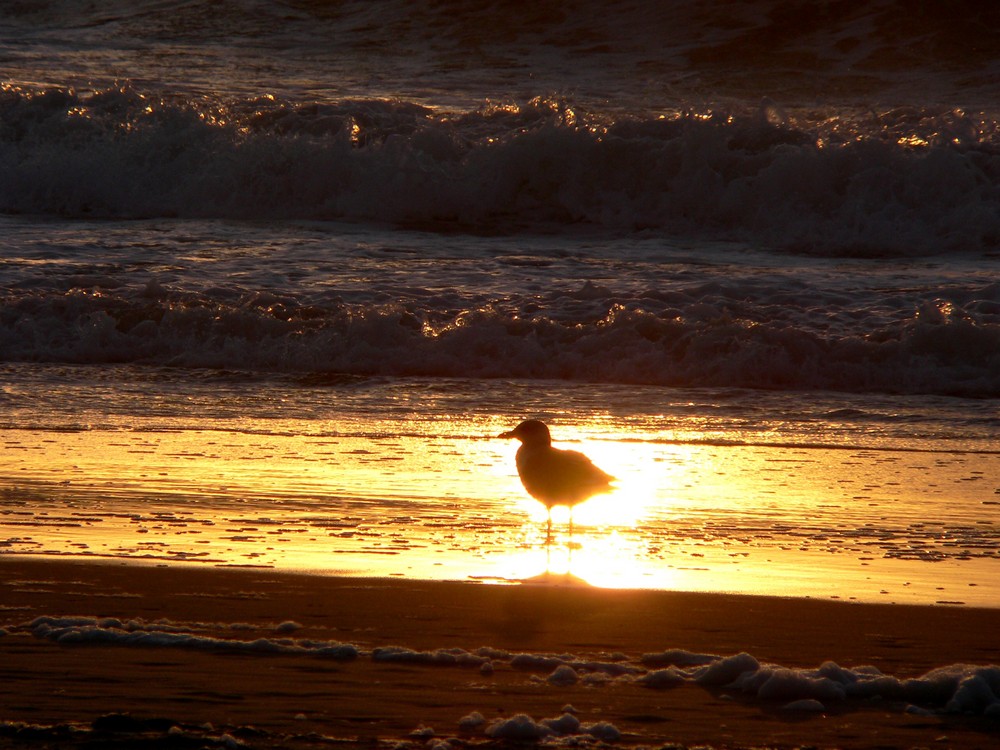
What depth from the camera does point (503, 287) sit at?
12156 mm

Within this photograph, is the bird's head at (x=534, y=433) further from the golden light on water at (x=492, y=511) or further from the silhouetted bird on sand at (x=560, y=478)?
the golden light on water at (x=492, y=511)

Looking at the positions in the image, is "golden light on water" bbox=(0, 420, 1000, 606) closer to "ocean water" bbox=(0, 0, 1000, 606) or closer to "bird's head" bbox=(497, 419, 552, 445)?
"ocean water" bbox=(0, 0, 1000, 606)

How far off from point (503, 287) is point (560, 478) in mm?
6794

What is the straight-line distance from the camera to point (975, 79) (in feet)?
66.5

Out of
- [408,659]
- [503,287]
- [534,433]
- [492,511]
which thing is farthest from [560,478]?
[503,287]

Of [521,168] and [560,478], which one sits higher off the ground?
[521,168]

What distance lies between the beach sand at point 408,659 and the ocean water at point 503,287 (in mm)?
365

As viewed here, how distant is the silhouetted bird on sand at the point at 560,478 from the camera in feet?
17.9

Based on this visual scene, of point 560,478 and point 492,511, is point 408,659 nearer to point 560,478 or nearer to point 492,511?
point 560,478

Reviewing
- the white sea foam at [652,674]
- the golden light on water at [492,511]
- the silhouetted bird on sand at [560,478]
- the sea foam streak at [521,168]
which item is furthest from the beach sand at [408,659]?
the sea foam streak at [521,168]

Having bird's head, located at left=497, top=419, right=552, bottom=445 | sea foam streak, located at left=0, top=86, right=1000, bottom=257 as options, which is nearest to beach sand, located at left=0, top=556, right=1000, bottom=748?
bird's head, located at left=497, top=419, right=552, bottom=445

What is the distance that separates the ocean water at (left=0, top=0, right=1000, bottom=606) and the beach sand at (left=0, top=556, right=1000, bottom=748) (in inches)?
14.4

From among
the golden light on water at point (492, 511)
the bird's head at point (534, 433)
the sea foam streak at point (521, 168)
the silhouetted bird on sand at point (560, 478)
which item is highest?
the sea foam streak at point (521, 168)

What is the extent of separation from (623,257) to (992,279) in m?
3.30
